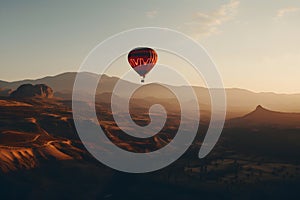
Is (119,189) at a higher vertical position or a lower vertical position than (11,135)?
lower

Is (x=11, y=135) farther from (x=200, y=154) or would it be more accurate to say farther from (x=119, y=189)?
(x=200, y=154)

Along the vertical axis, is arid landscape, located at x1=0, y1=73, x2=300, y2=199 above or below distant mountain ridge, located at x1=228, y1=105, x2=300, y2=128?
below

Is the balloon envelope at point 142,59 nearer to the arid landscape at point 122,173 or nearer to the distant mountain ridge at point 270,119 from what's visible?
the arid landscape at point 122,173

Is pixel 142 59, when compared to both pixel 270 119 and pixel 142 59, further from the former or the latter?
pixel 270 119

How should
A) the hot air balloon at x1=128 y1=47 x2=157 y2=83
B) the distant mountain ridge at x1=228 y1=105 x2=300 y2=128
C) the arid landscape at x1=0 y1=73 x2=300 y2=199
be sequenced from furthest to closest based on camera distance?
the distant mountain ridge at x1=228 y1=105 x2=300 y2=128, the hot air balloon at x1=128 y1=47 x2=157 y2=83, the arid landscape at x1=0 y1=73 x2=300 y2=199

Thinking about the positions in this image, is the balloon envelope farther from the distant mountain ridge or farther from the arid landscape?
the distant mountain ridge

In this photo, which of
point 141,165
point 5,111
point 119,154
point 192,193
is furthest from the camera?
point 5,111

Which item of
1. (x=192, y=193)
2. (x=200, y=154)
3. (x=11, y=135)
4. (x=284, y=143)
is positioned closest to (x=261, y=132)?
(x=284, y=143)

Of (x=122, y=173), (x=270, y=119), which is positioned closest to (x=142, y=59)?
(x=122, y=173)

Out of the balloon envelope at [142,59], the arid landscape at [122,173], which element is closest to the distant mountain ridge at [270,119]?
the arid landscape at [122,173]

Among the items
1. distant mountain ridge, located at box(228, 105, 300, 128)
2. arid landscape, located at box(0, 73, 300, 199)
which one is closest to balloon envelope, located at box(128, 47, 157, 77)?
arid landscape, located at box(0, 73, 300, 199)
